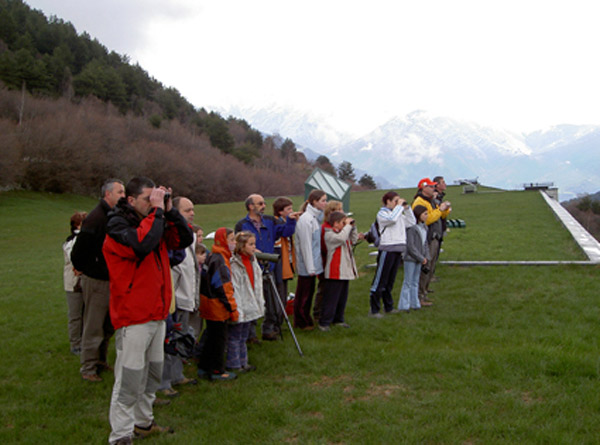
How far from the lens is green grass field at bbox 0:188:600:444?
4.27m

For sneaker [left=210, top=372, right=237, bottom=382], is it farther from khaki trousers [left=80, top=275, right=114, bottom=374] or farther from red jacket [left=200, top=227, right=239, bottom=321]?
khaki trousers [left=80, top=275, right=114, bottom=374]

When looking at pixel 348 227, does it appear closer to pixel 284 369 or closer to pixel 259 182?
pixel 284 369

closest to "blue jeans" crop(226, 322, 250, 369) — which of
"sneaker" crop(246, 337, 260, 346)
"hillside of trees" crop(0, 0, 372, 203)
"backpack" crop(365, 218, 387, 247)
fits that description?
"sneaker" crop(246, 337, 260, 346)

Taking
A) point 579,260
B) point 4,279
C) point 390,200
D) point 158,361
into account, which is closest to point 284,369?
point 158,361

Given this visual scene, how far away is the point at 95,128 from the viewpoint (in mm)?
60875

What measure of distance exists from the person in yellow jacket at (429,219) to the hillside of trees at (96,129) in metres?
39.9

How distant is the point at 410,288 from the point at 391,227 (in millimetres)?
1174

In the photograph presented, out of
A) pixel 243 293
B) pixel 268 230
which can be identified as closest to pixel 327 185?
pixel 268 230

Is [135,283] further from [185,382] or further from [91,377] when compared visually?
[91,377]

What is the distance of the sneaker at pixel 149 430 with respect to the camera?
14.2 feet

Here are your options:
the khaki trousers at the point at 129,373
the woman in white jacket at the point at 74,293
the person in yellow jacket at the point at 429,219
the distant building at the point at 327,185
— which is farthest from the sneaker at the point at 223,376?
the distant building at the point at 327,185

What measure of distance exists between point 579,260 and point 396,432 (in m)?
9.45

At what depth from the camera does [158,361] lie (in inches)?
170

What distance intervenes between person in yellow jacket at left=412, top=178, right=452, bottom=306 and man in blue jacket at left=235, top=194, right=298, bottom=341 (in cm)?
267
